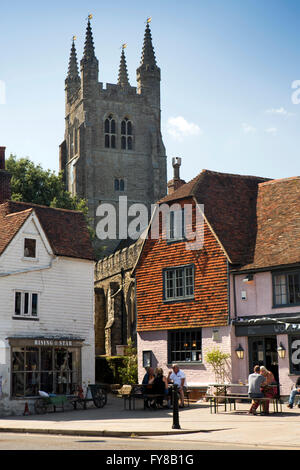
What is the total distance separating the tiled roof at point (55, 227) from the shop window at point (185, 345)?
5092 millimetres

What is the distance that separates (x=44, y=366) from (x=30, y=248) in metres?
4.89

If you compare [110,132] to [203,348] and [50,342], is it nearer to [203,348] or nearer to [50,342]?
→ [203,348]

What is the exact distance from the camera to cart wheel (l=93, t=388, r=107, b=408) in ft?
93.0

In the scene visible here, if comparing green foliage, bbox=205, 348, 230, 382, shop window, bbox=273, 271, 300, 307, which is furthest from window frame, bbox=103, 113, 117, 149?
shop window, bbox=273, 271, 300, 307

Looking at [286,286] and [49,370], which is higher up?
[286,286]

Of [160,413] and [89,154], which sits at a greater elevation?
[89,154]

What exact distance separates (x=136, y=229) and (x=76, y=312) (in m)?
51.7

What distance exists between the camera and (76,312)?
31.2 meters

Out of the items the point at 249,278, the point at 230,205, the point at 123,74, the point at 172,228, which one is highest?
the point at 123,74

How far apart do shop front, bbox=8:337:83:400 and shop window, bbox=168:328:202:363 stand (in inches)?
161

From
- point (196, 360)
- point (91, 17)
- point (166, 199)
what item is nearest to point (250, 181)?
point (166, 199)

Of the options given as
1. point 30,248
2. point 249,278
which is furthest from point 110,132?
point 249,278

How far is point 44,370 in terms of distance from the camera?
2905 centimetres
